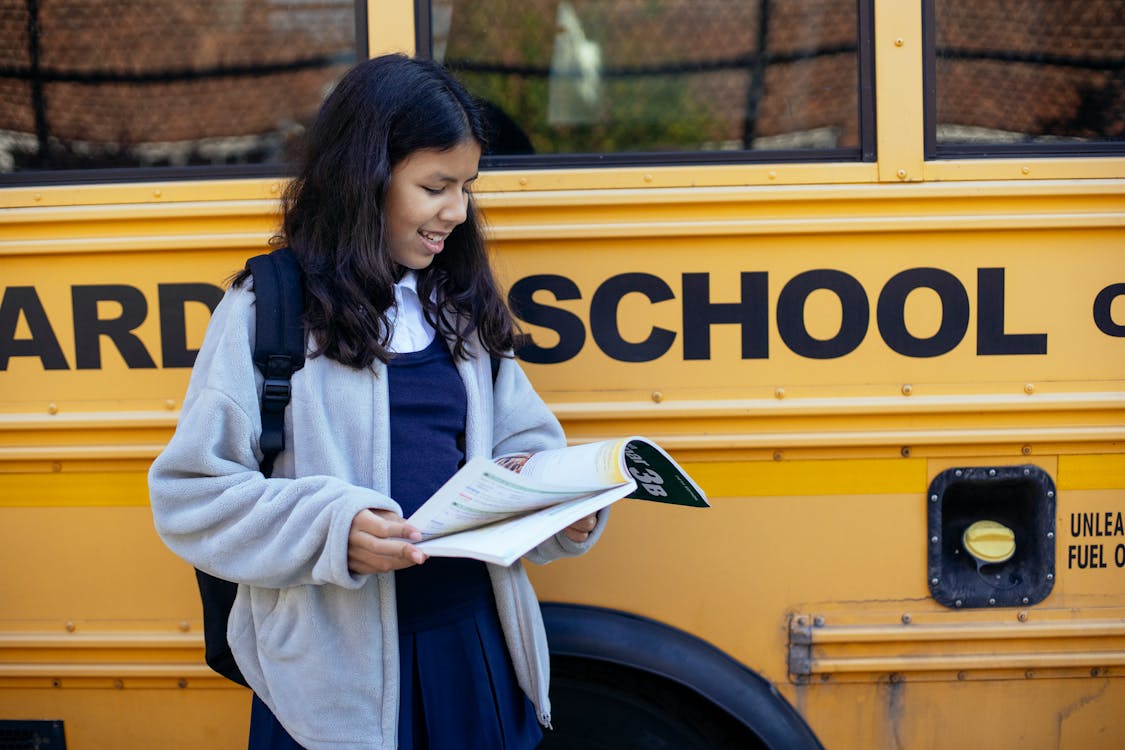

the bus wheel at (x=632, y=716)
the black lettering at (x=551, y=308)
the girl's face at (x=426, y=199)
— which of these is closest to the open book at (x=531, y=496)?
the girl's face at (x=426, y=199)

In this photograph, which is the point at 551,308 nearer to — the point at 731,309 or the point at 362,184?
the point at 731,309

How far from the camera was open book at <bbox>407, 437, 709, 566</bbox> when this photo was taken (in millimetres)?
1073

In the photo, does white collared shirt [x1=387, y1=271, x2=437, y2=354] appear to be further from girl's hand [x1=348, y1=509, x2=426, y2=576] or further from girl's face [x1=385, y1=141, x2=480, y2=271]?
girl's hand [x1=348, y1=509, x2=426, y2=576]

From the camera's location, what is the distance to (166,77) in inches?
66.9

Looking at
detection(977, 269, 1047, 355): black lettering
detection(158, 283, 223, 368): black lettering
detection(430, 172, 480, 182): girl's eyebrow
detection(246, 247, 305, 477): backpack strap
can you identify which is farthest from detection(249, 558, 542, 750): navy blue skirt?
detection(977, 269, 1047, 355): black lettering

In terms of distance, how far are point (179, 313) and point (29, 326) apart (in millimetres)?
269

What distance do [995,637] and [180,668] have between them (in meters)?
1.45

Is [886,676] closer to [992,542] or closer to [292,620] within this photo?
[992,542]

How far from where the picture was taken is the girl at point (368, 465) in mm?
1120

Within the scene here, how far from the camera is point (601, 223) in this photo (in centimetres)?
166

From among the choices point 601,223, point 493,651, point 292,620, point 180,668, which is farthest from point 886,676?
point 180,668

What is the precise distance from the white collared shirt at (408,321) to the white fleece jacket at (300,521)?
69 mm

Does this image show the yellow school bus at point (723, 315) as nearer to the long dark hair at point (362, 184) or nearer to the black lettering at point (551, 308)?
the black lettering at point (551, 308)

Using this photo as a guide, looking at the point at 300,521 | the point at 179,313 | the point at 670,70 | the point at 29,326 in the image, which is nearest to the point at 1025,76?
the point at 670,70
